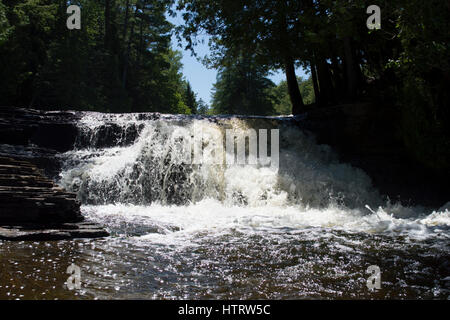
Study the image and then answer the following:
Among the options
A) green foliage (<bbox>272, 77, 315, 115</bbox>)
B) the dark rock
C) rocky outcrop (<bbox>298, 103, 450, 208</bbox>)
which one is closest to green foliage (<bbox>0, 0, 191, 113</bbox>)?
rocky outcrop (<bbox>298, 103, 450, 208</bbox>)

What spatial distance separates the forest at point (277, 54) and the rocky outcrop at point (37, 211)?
7.88m

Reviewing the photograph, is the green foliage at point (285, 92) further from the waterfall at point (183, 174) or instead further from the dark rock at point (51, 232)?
the dark rock at point (51, 232)

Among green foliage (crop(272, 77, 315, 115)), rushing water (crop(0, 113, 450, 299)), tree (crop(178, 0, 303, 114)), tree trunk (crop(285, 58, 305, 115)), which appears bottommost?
rushing water (crop(0, 113, 450, 299))

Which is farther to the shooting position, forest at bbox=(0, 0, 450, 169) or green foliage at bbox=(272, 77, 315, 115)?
green foliage at bbox=(272, 77, 315, 115)

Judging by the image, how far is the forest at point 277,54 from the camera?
9.37 meters

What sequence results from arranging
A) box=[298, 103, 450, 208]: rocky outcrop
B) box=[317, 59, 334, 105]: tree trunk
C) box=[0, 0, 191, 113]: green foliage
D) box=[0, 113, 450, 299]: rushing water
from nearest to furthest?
1. box=[0, 113, 450, 299]: rushing water
2. box=[298, 103, 450, 208]: rocky outcrop
3. box=[317, 59, 334, 105]: tree trunk
4. box=[0, 0, 191, 113]: green foliage

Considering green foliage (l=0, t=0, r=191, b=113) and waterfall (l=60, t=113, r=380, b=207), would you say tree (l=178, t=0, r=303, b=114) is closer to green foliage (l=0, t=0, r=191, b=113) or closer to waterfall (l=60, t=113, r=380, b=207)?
green foliage (l=0, t=0, r=191, b=113)

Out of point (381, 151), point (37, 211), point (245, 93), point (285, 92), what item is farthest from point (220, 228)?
point (285, 92)

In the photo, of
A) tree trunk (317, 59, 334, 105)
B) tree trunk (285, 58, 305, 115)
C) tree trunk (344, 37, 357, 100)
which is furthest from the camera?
tree trunk (285, 58, 305, 115)

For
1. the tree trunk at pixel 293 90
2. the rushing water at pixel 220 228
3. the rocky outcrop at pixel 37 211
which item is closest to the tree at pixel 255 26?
the tree trunk at pixel 293 90

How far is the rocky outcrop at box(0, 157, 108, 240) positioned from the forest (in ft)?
25.8

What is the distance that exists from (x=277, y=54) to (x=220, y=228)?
9.97 metres

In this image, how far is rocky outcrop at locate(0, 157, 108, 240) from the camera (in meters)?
5.61

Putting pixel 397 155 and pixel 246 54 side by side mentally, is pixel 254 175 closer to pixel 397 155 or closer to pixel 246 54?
pixel 397 155
